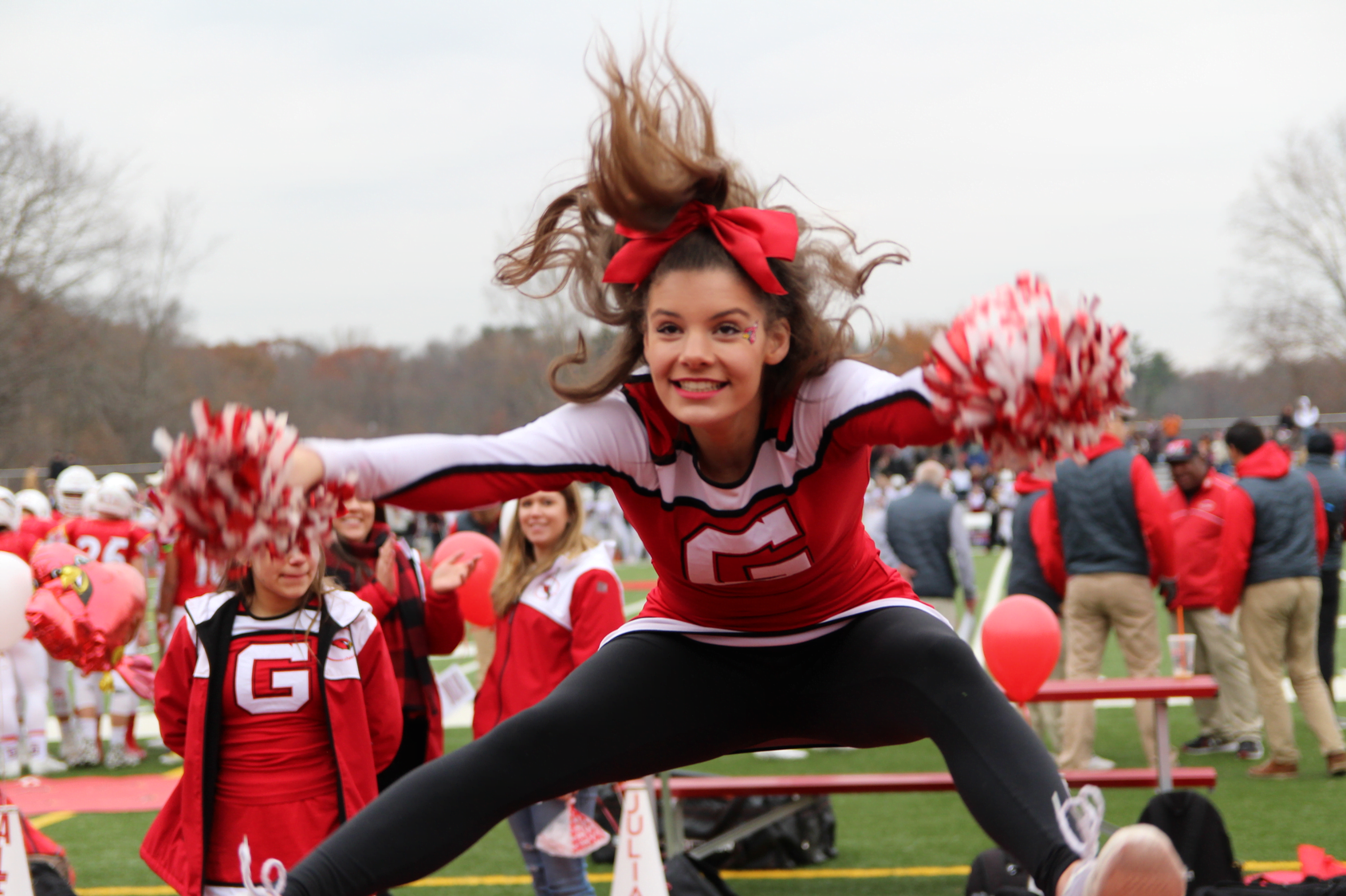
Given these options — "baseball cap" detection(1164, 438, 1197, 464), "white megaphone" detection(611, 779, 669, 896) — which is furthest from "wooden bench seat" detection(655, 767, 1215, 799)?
"baseball cap" detection(1164, 438, 1197, 464)

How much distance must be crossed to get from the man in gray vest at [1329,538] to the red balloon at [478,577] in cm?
538

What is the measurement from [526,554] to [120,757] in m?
5.68

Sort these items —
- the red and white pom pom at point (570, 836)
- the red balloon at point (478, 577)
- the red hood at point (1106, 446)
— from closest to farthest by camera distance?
the red and white pom pom at point (570, 836) < the red balloon at point (478, 577) < the red hood at point (1106, 446)

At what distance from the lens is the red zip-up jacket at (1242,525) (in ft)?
25.2

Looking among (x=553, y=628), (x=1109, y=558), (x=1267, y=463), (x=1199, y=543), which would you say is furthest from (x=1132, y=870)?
(x=1199, y=543)

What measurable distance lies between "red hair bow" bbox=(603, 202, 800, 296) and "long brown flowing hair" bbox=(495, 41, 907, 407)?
0.07 ft

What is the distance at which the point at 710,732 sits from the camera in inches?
109

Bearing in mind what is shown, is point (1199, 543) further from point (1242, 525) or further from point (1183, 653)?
point (1183, 653)

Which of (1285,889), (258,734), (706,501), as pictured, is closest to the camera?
(706,501)

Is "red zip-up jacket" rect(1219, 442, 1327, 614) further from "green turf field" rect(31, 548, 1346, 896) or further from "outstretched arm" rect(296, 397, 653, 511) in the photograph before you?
"outstretched arm" rect(296, 397, 653, 511)

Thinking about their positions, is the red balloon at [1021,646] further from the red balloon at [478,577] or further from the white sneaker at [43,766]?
the white sneaker at [43,766]

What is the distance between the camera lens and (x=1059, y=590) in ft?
26.6

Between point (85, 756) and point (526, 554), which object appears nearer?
point (526, 554)

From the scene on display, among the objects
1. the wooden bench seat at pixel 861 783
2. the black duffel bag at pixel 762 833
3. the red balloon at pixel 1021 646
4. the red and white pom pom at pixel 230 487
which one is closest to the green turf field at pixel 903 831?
the black duffel bag at pixel 762 833
